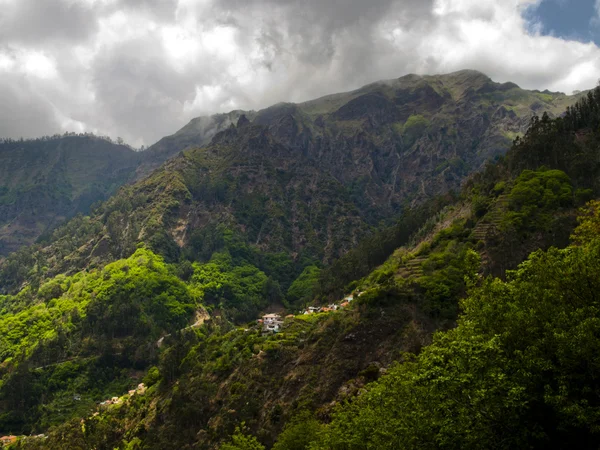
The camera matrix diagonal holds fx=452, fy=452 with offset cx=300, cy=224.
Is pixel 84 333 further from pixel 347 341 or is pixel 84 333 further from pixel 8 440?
pixel 347 341

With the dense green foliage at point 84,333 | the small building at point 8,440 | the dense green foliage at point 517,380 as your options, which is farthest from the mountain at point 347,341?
the small building at point 8,440

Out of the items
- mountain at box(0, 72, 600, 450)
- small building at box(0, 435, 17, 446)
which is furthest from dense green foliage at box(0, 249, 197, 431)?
small building at box(0, 435, 17, 446)

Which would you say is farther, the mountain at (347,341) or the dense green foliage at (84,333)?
the dense green foliage at (84,333)

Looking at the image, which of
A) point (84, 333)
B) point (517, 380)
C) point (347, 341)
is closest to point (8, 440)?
point (84, 333)

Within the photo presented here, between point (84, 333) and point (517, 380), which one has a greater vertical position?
→ point (517, 380)

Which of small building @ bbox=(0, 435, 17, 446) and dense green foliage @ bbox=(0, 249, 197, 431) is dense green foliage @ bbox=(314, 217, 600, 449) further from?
dense green foliage @ bbox=(0, 249, 197, 431)

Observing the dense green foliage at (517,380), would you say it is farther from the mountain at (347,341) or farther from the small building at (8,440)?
the small building at (8,440)

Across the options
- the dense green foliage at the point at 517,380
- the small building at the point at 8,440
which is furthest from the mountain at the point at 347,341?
the small building at the point at 8,440

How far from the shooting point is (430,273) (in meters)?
80.7

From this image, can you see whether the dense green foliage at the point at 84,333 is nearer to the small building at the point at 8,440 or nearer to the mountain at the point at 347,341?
the mountain at the point at 347,341

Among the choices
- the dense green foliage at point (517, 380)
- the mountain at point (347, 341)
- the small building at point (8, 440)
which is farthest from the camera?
the small building at point (8, 440)

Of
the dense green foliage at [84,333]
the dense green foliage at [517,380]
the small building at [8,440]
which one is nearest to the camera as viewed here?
the dense green foliage at [517,380]

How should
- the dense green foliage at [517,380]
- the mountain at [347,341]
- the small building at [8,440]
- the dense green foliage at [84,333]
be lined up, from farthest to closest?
the dense green foliage at [84,333], the small building at [8,440], the mountain at [347,341], the dense green foliage at [517,380]

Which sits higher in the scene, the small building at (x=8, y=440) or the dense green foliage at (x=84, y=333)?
the dense green foliage at (x=84, y=333)
